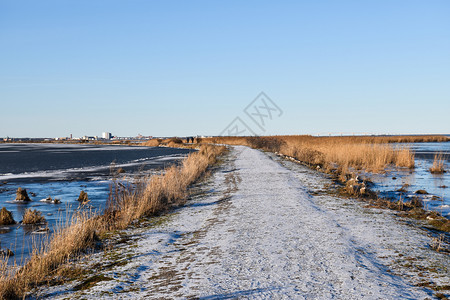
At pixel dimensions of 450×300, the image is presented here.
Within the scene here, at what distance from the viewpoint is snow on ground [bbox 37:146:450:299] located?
500cm

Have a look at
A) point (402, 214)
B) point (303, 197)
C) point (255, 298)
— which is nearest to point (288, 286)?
point (255, 298)

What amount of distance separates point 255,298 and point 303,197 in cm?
824

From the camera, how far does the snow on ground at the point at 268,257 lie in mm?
5000

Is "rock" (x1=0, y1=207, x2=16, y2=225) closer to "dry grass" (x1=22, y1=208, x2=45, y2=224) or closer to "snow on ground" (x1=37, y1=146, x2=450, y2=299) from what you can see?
"dry grass" (x1=22, y1=208, x2=45, y2=224)

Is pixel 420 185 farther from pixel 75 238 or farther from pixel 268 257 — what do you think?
pixel 75 238

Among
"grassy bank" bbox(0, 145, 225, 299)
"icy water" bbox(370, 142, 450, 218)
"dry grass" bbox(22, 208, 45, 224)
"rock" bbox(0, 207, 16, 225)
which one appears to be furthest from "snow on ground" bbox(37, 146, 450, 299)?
"rock" bbox(0, 207, 16, 225)

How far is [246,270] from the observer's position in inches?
222

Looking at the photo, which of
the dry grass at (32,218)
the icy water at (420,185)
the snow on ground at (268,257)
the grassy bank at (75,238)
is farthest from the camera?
the icy water at (420,185)

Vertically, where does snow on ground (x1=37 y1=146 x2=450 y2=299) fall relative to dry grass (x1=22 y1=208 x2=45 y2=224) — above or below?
above

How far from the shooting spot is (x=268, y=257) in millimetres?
6203

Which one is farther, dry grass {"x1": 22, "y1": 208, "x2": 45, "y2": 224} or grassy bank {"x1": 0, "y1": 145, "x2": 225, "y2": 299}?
dry grass {"x1": 22, "y1": 208, "x2": 45, "y2": 224}

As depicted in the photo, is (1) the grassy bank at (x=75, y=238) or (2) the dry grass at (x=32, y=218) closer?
(1) the grassy bank at (x=75, y=238)

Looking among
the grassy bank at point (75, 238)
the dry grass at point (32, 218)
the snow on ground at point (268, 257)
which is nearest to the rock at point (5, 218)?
the dry grass at point (32, 218)

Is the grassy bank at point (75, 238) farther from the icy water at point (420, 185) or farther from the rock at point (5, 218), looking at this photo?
the icy water at point (420, 185)
